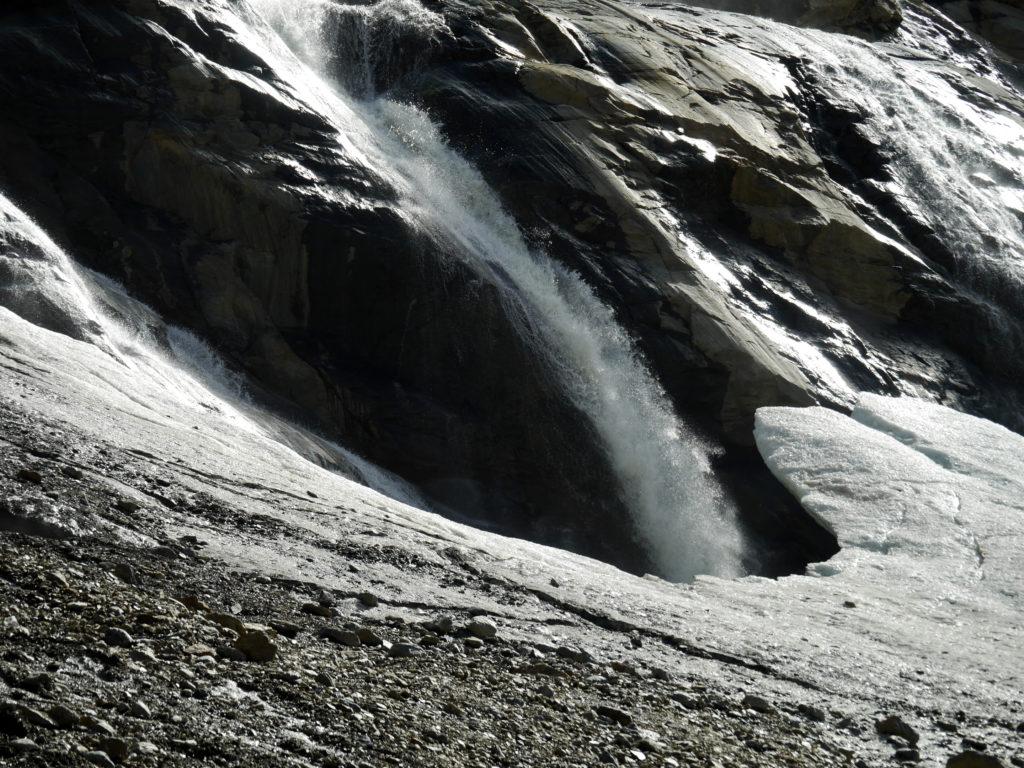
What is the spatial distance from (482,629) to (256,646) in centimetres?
189

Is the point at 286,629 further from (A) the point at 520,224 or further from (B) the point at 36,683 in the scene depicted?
(A) the point at 520,224

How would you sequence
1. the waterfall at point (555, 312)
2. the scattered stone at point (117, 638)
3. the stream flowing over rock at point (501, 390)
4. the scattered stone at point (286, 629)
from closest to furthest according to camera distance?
the scattered stone at point (117, 638), the stream flowing over rock at point (501, 390), the scattered stone at point (286, 629), the waterfall at point (555, 312)

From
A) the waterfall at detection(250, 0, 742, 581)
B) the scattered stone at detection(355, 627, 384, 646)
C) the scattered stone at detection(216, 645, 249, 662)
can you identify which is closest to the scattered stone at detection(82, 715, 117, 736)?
the scattered stone at detection(216, 645, 249, 662)

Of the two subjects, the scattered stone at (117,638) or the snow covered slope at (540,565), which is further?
the snow covered slope at (540,565)

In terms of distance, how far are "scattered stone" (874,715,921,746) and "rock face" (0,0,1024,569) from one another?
9.86 metres

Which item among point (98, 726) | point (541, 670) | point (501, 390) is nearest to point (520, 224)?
point (501, 390)

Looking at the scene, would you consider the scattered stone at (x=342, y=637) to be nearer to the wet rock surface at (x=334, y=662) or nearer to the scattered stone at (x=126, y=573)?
the wet rock surface at (x=334, y=662)

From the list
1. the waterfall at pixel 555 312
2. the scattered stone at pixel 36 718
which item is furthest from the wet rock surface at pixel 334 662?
the waterfall at pixel 555 312

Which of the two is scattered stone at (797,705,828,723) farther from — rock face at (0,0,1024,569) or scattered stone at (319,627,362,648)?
rock face at (0,0,1024,569)

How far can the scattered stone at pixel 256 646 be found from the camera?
5.61 meters

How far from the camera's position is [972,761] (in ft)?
23.1

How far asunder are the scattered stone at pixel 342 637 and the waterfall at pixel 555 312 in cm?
1150

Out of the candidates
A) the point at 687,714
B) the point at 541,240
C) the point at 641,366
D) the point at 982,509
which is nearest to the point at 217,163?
the point at 541,240

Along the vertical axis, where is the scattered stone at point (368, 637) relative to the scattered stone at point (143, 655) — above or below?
below
